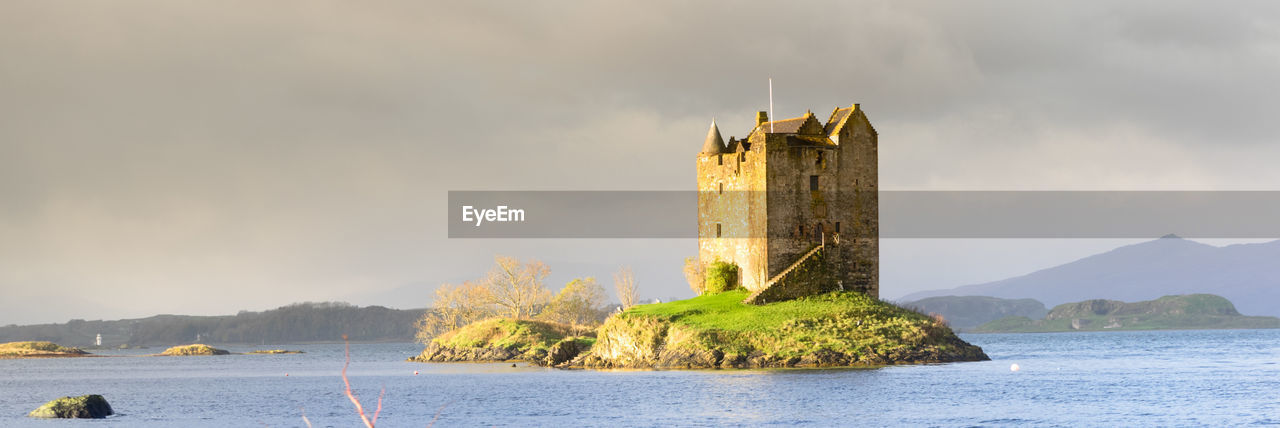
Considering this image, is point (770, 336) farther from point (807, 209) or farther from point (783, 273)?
point (807, 209)

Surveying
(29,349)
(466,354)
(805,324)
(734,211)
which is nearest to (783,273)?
(805,324)

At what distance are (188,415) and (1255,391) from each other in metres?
46.0

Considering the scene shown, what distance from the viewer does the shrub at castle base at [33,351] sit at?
7106 inches

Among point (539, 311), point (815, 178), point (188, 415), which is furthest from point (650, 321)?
point (539, 311)

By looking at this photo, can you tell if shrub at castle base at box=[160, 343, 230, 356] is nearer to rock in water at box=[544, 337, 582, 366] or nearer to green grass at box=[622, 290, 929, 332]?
rock in water at box=[544, 337, 582, 366]

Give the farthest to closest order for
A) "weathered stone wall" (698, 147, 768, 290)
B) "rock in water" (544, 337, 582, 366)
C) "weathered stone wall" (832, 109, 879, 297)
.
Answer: "rock in water" (544, 337, 582, 366), "weathered stone wall" (832, 109, 879, 297), "weathered stone wall" (698, 147, 768, 290)

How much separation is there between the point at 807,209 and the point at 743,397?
27902mm

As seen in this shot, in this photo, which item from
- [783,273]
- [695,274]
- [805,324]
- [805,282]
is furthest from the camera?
[695,274]

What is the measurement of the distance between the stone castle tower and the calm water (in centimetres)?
1058

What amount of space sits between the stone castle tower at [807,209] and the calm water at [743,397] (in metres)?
10.6

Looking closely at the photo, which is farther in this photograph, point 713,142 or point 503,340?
point 503,340

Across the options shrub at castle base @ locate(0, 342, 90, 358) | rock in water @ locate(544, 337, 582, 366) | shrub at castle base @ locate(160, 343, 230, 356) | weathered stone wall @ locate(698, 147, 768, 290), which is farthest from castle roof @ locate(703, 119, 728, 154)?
shrub at castle base @ locate(0, 342, 90, 358)

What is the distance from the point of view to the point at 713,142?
90.4 metres

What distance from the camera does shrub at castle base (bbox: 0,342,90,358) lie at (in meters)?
180
